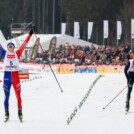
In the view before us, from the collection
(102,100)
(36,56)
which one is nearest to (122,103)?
(102,100)

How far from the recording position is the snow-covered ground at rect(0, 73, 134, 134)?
44.4ft

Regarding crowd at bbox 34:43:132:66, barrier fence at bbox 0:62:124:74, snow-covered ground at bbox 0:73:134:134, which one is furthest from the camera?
crowd at bbox 34:43:132:66

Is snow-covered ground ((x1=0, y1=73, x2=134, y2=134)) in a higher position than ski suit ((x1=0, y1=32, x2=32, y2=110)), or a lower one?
lower

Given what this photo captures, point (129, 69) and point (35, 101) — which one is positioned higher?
point (129, 69)

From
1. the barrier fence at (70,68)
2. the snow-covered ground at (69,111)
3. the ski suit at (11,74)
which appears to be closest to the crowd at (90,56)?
the barrier fence at (70,68)

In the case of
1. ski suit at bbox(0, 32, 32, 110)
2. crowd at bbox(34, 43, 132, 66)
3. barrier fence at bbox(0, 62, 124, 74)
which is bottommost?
barrier fence at bbox(0, 62, 124, 74)

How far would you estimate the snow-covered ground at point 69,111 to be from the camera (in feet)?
44.4

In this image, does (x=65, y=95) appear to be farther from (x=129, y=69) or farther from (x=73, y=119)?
(x=73, y=119)

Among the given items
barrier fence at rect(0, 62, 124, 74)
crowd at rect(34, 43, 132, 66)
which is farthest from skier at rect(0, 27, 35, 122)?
crowd at rect(34, 43, 132, 66)

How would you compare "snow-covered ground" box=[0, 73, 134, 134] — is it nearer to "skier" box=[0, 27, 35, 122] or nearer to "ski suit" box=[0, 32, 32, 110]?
"skier" box=[0, 27, 35, 122]

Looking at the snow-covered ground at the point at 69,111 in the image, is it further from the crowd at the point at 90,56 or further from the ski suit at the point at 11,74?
the crowd at the point at 90,56

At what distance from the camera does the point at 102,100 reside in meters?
21.0

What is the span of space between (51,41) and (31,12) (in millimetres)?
41990

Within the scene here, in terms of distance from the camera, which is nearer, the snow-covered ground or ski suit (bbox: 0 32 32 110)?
the snow-covered ground
